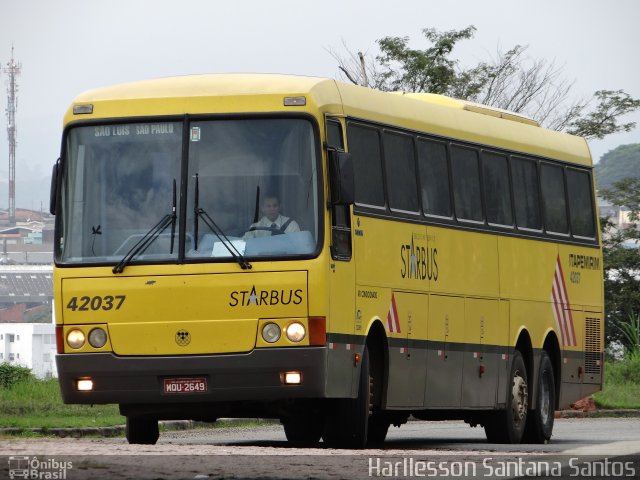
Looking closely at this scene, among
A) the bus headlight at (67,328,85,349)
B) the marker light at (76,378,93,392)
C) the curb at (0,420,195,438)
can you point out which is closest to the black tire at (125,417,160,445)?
the marker light at (76,378,93,392)

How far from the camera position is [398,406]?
58.5 feet

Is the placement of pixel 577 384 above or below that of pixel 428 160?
below

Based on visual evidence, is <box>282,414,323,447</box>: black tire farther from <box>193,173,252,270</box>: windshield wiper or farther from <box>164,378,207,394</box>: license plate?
<box>193,173,252,270</box>: windshield wiper

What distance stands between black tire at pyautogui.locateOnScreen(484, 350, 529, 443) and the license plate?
597cm

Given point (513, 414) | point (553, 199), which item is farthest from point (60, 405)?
point (553, 199)

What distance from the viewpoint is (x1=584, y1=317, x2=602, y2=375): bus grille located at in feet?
77.5

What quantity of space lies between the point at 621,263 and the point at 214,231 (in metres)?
43.1

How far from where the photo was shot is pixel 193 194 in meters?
15.9

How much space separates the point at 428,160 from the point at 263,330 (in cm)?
406

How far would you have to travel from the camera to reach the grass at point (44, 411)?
2252cm

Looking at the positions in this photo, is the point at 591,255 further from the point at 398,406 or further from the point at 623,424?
the point at 398,406

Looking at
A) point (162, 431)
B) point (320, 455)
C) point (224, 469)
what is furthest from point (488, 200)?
point (224, 469)

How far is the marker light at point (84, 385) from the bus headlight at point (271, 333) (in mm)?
→ 1631

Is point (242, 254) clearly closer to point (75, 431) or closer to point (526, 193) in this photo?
point (75, 431)
